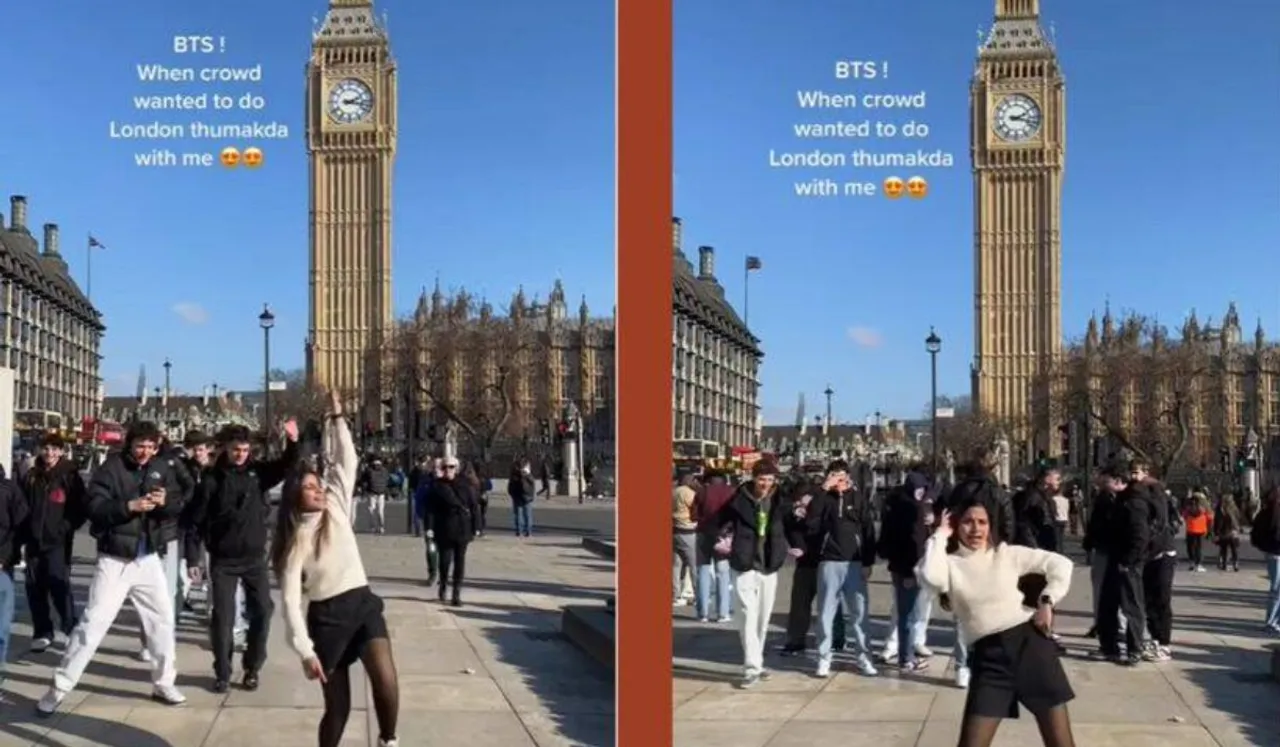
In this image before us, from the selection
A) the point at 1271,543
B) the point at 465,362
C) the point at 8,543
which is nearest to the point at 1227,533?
the point at 1271,543

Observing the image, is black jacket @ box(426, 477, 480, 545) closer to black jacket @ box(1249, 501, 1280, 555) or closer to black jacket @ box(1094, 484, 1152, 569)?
black jacket @ box(1094, 484, 1152, 569)

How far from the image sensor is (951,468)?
233 inches

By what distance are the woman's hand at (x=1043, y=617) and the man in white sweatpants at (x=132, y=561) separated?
3221 mm

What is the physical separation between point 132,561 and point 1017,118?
3857 millimetres

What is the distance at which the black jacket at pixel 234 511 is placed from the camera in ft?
18.9

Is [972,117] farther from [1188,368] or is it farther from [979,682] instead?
[979,682]

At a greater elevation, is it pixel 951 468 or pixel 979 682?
pixel 951 468

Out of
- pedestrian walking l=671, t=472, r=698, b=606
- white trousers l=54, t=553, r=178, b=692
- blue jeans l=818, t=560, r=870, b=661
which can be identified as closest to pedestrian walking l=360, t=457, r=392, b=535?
white trousers l=54, t=553, r=178, b=692

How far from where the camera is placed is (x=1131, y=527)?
7.45 meters

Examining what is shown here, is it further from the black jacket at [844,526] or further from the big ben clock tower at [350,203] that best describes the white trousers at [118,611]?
the black jacket at [844,526]

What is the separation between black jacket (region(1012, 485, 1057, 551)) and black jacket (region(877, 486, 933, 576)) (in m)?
0.49

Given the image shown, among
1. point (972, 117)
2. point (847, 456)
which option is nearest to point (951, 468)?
point (847, 456)

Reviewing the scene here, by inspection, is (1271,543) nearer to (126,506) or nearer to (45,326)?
(126,506)

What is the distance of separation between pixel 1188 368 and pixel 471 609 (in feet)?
11.0
